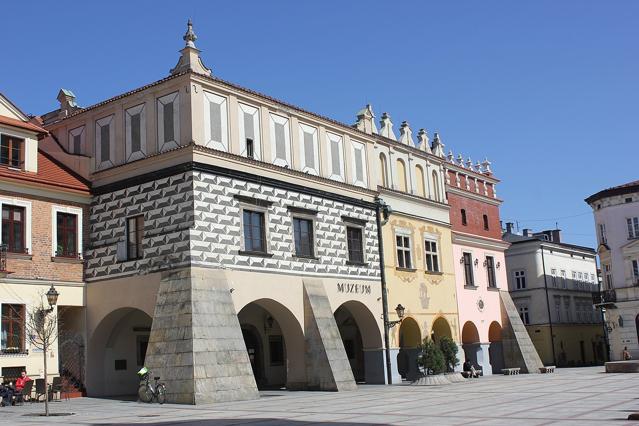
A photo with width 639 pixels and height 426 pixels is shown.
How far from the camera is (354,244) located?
1308 inches

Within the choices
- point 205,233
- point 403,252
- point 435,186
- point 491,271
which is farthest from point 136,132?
point 491,271

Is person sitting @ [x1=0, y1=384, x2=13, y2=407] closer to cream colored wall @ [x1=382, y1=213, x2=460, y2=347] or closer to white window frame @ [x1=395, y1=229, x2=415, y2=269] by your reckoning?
cream colored wall @ [x1=382, y1=213, x2=460, y2=347]

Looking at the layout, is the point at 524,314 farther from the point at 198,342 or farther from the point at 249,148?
the point at 198,342

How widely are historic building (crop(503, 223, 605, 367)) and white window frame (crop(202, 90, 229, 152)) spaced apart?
3825cm

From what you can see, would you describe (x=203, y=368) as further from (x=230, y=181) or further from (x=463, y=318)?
(x=463, y=318)

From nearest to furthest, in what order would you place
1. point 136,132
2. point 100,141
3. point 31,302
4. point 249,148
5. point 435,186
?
1. point 31,302
2. point 136,132
3. point 249,148
4. point 100,141
5. point 435,186

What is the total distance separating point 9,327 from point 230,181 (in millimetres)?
9042

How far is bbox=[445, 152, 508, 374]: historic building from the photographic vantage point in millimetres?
41469

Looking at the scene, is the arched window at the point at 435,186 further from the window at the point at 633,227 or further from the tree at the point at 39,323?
the tree at the point at 39,323

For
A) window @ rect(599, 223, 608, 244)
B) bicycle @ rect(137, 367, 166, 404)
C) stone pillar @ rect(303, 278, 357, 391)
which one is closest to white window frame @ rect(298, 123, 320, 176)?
stone pillar @ rect(303, 278, 357, 391)

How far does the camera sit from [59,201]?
27.6 meters

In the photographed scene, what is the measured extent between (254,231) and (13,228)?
847 centimetres

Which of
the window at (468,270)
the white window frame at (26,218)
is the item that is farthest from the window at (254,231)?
the window at (468,270)

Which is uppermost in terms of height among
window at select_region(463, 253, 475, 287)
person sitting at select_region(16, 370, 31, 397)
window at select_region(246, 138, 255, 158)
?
window at select_region(246, 138, 255, 158)
